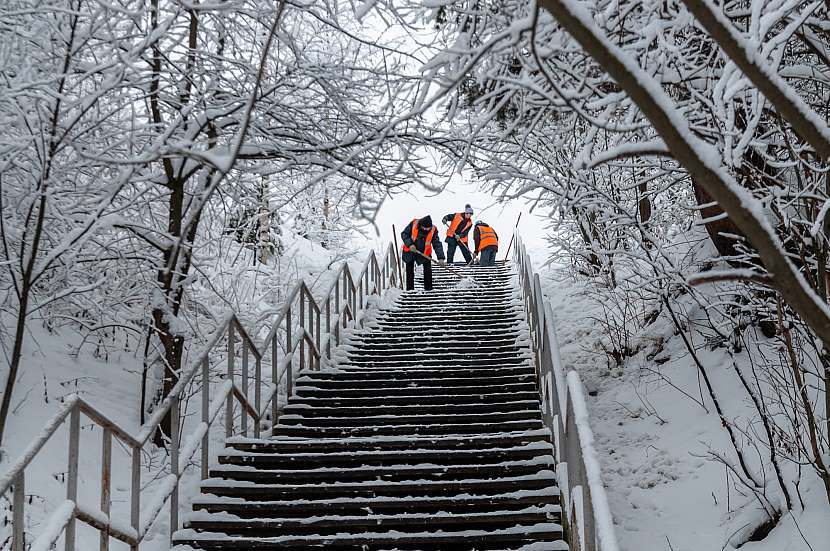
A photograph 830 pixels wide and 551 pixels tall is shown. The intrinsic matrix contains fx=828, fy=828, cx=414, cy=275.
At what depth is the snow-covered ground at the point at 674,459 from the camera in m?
5.57

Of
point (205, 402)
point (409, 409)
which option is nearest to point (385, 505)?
point (205, 402)

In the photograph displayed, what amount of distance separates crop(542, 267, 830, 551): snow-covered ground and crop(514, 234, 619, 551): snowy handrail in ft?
2.61

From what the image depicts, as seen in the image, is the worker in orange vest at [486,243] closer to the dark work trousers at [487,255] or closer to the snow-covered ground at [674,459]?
the dark work trousers at [487,255]

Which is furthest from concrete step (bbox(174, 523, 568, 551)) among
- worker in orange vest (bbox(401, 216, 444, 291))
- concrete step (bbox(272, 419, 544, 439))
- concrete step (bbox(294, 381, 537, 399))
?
worker in orange vest (bbox(401, 216, 444, 291))

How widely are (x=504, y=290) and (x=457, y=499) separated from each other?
395 inches

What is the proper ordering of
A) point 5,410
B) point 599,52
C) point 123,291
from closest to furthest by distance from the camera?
point 599,52 → point 5,410 → point 123,291

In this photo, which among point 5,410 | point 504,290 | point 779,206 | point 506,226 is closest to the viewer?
point 779,206

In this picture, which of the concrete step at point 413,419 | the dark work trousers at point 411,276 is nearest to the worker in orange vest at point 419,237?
the dark work trousers at point 411,276

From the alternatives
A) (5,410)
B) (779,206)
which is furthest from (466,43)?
(5,410)

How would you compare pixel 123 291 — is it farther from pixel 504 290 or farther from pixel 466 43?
pixel 504 290

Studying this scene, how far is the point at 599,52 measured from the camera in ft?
6.43

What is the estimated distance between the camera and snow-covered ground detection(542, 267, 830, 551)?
5.57 m

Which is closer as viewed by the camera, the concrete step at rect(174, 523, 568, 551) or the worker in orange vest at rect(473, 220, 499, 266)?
the concrete step at rect(174, 523, 568, 551)

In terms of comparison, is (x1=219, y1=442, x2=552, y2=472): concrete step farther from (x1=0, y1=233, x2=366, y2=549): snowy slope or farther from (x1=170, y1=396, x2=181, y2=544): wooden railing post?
(x1=170, y1=396, x2=181, y2=544): wooden railing post
